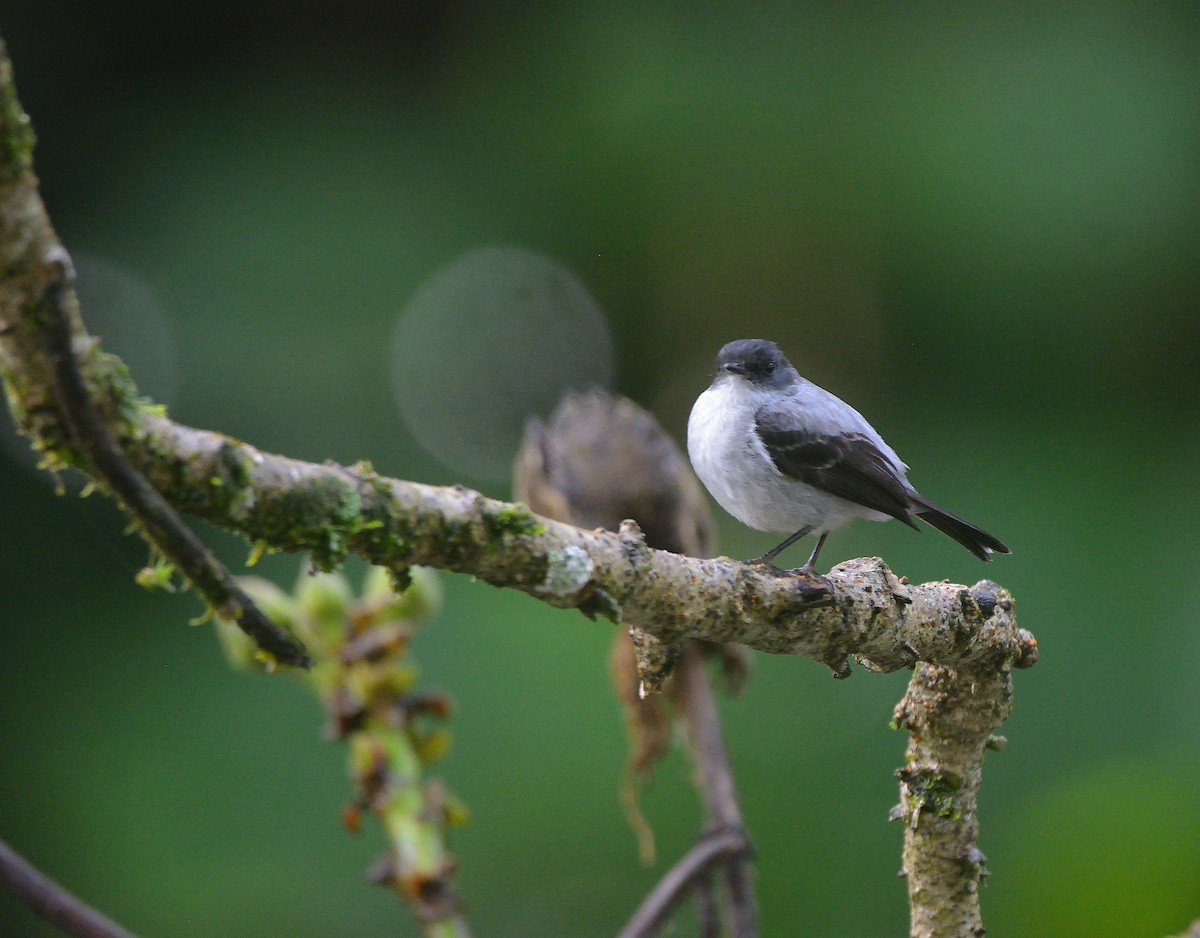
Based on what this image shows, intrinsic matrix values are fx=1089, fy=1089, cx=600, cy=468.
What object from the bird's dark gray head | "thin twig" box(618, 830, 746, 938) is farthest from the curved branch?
the bird's dark gray head

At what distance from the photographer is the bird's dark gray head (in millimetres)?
2404

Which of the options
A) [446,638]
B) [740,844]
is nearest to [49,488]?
[446,638]

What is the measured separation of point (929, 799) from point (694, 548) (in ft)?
4.35

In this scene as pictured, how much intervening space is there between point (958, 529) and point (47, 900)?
1.68 metres

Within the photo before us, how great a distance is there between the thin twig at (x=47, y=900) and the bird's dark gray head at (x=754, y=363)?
1.66 meters

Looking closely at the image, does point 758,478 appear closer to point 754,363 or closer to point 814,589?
point 754,363

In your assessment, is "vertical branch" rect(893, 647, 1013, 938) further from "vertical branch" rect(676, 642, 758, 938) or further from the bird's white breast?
the bird's white breast

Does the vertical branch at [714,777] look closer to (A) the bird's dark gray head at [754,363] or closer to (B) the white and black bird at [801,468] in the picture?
(B) the white and black bird at [801,468]

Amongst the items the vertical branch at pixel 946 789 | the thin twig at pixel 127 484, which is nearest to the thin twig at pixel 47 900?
the thin twig at pixel 127 484

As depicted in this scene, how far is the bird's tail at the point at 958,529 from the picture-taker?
2.12m

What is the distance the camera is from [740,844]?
1.91 meters

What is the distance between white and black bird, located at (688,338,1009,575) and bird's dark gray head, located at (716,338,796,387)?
1.1 inches

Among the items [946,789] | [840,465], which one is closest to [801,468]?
[840,465]

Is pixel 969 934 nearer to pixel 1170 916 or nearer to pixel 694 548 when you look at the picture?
pixel 694 548
